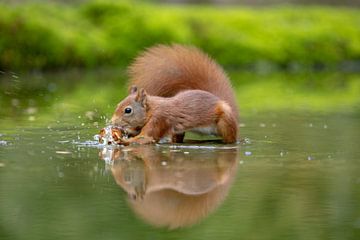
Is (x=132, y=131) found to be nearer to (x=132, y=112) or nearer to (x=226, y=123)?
(x=132, y=112)

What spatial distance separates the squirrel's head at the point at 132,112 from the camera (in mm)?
8031

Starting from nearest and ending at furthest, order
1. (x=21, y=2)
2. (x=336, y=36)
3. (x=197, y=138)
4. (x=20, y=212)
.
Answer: (x=20, y=212) < (x=197, y=138) < (x=21, y=2) < (x=336, y=36)

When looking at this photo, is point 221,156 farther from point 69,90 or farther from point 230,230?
point 69,90

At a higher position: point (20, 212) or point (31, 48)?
point (31, 48)

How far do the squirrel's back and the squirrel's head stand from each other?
2.11ft

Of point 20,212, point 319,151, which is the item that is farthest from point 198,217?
point 319,151

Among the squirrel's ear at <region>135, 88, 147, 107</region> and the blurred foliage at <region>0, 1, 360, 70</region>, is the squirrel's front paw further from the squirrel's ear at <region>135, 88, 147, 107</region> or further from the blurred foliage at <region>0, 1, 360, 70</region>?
the blurred foliage at <region>0, 1, 360, 70</region>

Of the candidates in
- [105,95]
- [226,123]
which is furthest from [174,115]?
[105,95]

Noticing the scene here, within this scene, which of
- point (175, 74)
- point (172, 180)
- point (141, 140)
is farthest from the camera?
point (175, 74)

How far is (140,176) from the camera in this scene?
6.22 m

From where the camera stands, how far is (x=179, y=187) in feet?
19.0

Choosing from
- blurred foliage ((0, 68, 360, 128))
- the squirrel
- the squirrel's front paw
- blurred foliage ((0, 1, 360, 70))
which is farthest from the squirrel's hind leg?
blurred foliage ((0, 1, 360, 70))

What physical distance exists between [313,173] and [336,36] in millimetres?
16242

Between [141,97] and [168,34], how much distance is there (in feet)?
38.8
